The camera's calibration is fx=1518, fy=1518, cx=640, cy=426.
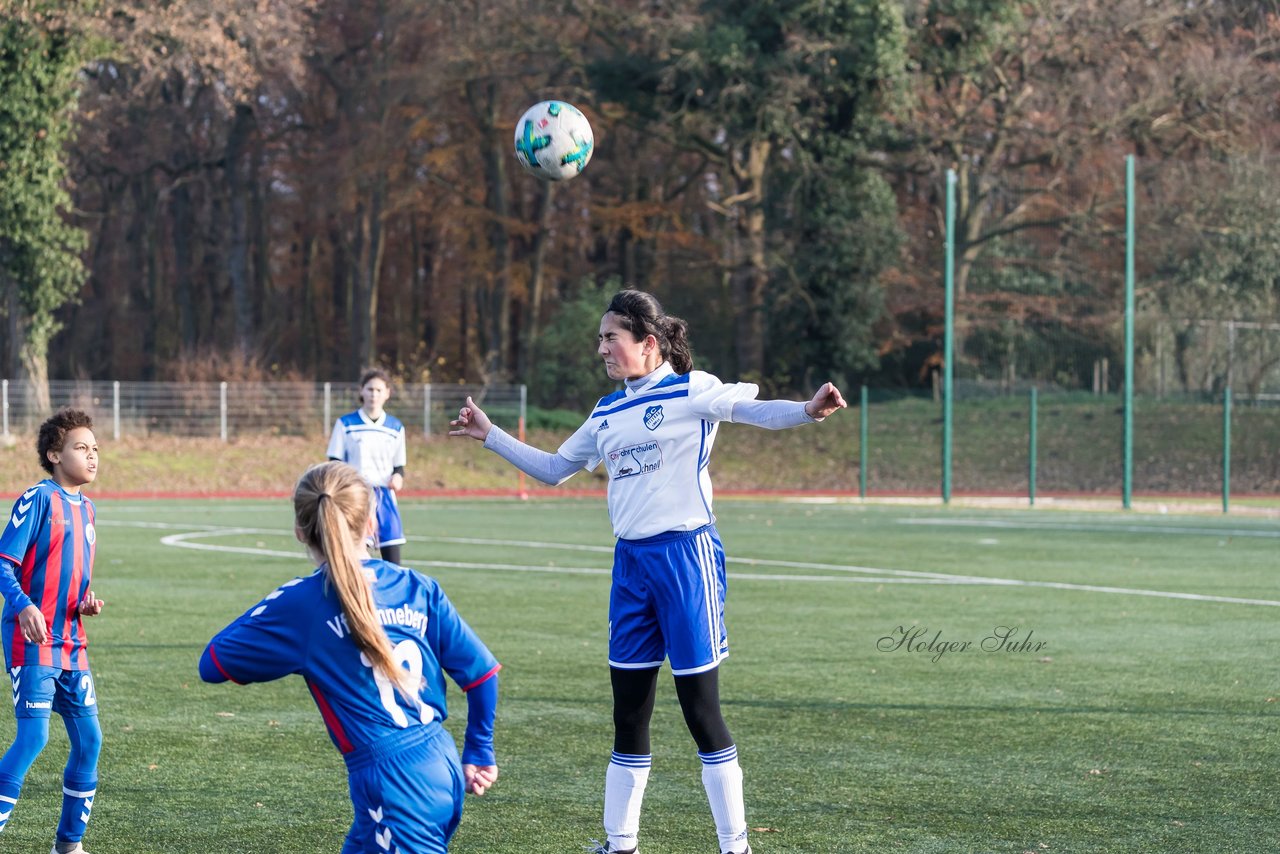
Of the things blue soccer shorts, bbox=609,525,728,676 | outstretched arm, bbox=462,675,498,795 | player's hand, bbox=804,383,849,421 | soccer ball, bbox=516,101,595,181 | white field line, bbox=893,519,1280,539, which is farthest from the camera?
white field line, bbox=893,519,1280,539

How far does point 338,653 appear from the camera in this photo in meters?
3.61

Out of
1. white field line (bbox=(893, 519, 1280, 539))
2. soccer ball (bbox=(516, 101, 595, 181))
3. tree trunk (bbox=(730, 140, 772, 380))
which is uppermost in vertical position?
tree trunk (bbox=(730, 140, 772, 380))

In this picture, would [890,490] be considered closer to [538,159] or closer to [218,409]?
[218,409]

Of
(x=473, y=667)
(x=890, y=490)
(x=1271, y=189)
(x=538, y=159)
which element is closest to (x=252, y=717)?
(x=538, y=159)

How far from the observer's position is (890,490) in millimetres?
33938

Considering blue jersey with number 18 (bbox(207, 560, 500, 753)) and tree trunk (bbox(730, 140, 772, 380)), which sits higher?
tree trunk (bbox(730, 140, 772, 380))

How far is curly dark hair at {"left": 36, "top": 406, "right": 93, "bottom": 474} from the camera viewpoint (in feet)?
18.4

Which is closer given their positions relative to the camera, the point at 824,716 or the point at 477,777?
the point at 477,777

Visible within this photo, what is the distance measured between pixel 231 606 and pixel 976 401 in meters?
25.4

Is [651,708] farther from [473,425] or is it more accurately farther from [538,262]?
[538,262]

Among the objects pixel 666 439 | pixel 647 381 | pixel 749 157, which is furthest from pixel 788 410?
pixel 749 157

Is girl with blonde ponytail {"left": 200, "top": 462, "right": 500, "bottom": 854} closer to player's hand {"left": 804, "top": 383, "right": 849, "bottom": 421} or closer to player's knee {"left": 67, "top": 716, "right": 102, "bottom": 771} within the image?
player's hand {"left": 804, "top": 383, "right": 849, "bottom": 421}

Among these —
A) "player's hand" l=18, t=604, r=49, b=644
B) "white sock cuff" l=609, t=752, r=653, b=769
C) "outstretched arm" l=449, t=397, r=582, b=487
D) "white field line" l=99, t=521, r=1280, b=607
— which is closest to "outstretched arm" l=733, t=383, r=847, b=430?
"outstretched arm" l=449, t=397, r=582, b=487

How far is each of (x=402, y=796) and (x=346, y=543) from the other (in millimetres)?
612
